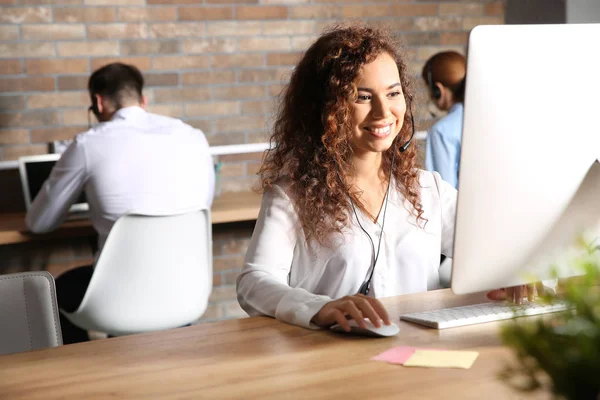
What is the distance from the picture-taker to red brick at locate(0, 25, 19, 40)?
3.69 m

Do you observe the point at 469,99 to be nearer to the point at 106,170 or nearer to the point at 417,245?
the point at 417,245

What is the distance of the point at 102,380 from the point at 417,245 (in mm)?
866

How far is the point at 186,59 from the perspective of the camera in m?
4.00

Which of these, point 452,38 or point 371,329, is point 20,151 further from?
point 371,329

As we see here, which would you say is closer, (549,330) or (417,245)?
(549,330)

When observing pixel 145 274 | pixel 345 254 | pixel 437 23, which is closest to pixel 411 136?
pixel 345 254

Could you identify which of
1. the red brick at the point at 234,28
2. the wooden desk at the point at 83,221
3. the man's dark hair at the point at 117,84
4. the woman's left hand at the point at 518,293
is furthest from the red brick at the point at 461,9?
the woman's left hand at the point at 518,293

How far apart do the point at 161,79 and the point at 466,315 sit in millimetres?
2764

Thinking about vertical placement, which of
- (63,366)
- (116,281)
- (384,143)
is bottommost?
(116,281)

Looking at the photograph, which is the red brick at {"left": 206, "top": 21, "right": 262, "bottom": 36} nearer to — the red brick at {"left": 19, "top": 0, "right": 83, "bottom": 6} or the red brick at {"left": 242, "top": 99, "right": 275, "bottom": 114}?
the red brick at {"left": 242, "top": 99, "right": 275, "bottom": 114}

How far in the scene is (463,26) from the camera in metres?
4.50

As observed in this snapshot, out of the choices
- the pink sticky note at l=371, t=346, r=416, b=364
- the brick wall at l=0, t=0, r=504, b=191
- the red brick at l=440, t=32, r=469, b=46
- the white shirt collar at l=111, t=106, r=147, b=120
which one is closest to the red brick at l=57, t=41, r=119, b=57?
the brick wall at l=0, t=0, r=504, b=191

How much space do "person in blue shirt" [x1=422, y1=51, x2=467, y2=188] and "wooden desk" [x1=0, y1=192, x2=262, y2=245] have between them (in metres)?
0.79

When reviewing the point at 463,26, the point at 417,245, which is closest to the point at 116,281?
the point at 417,245
